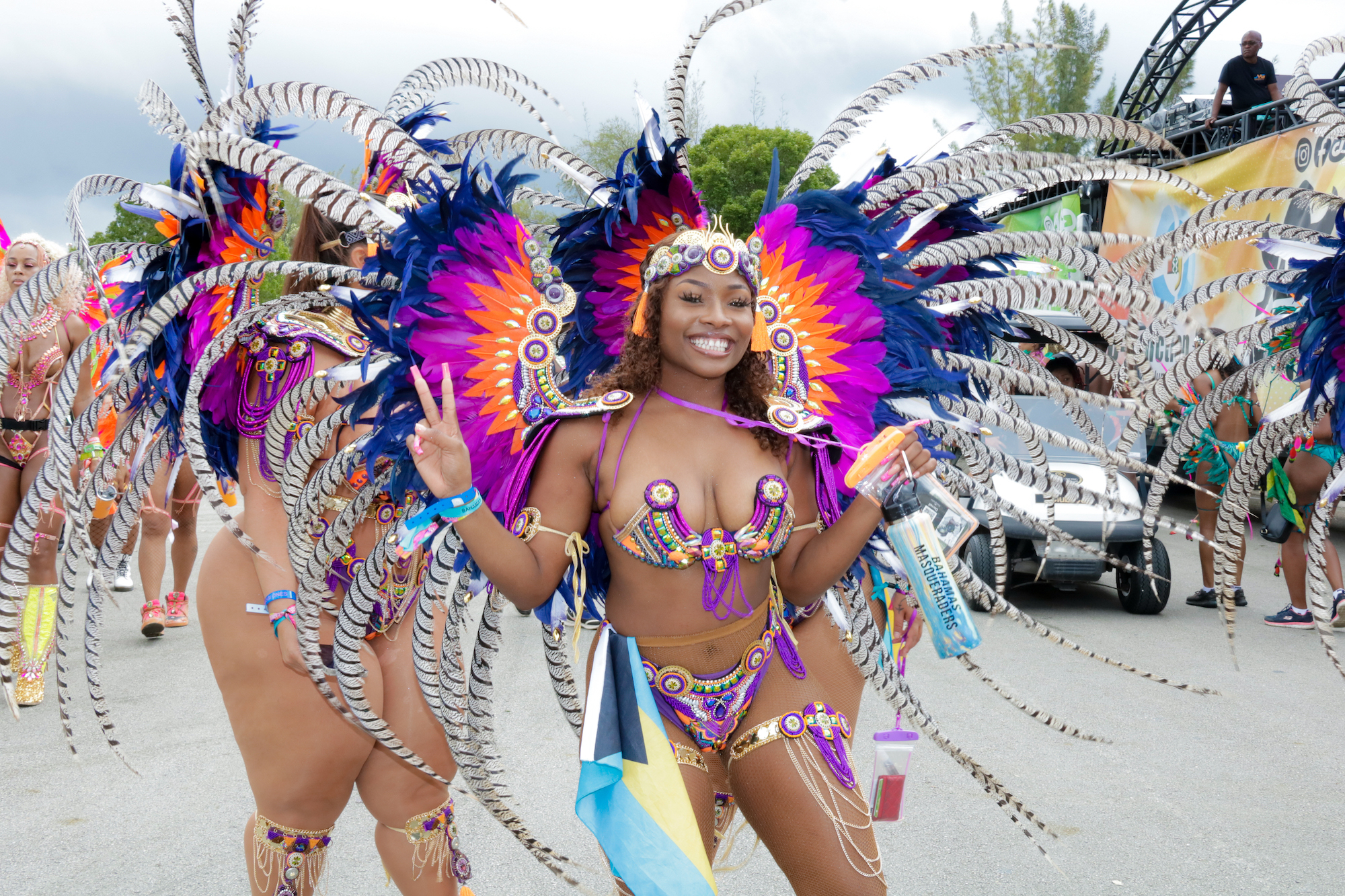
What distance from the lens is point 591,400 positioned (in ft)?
7.29

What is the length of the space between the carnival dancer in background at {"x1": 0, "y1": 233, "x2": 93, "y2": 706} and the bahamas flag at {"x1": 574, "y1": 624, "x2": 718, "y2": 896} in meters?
3.70

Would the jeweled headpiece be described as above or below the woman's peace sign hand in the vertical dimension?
above

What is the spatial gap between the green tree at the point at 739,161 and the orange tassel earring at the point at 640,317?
19235mm

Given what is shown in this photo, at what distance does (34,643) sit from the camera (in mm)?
4980

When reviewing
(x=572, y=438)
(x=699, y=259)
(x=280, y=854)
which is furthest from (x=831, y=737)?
(x=280, y=854)

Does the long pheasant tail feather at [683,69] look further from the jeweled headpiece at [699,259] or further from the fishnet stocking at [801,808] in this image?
the fishnet stocking at [801,808]

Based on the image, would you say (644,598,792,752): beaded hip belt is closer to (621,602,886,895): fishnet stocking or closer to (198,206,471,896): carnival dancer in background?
(621,602,886,895): fishnet stocking

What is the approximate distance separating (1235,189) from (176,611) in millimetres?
7801

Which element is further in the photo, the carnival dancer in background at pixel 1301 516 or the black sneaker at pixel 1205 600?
the black sneaker at pixel 1205 600

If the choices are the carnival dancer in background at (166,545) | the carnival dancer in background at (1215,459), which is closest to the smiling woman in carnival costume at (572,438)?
the carnival dancer in background at (166,545)

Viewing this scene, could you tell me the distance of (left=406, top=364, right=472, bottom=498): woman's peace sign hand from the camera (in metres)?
1.98

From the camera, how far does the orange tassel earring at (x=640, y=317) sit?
227cm

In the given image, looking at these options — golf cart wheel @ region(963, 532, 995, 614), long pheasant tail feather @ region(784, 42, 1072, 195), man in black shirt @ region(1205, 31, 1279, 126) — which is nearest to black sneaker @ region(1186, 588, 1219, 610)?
golf cart wheel @ region(963, 532, 995, 614)

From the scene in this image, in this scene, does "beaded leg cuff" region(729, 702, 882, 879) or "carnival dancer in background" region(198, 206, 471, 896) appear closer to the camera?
"beaded leg cuff" region(729, 702, 882, 879)
